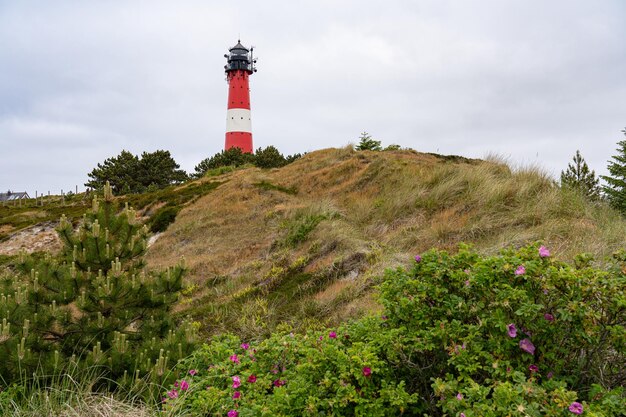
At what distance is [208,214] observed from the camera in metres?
17.7

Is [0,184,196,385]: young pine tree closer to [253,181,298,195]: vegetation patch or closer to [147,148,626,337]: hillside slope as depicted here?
[147,148,626,337]: hillside slope

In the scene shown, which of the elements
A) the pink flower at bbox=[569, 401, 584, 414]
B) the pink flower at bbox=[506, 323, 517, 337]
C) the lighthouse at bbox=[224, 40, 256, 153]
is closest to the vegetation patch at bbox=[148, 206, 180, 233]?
the pink flower at bbox=[506, 323, 517, 337]

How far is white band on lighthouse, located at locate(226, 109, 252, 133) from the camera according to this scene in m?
44.9

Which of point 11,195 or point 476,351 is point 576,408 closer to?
point 476,351

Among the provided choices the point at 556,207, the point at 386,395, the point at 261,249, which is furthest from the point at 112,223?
the point at 556,207

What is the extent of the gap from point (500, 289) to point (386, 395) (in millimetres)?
1084

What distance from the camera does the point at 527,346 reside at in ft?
9.52

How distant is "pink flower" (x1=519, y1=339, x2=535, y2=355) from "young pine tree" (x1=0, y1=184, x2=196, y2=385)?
10.8 feet

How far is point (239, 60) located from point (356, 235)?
136ft

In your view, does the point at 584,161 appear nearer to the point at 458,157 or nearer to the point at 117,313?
the point at 458,157

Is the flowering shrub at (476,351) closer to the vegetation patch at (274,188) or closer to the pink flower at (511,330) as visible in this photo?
the pink flower at (511,330)

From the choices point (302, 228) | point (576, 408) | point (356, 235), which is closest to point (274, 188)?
point (302, 228)

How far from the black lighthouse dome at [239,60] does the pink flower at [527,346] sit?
156 feet

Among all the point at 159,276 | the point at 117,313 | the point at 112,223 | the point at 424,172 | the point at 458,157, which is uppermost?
the point at 458,157
